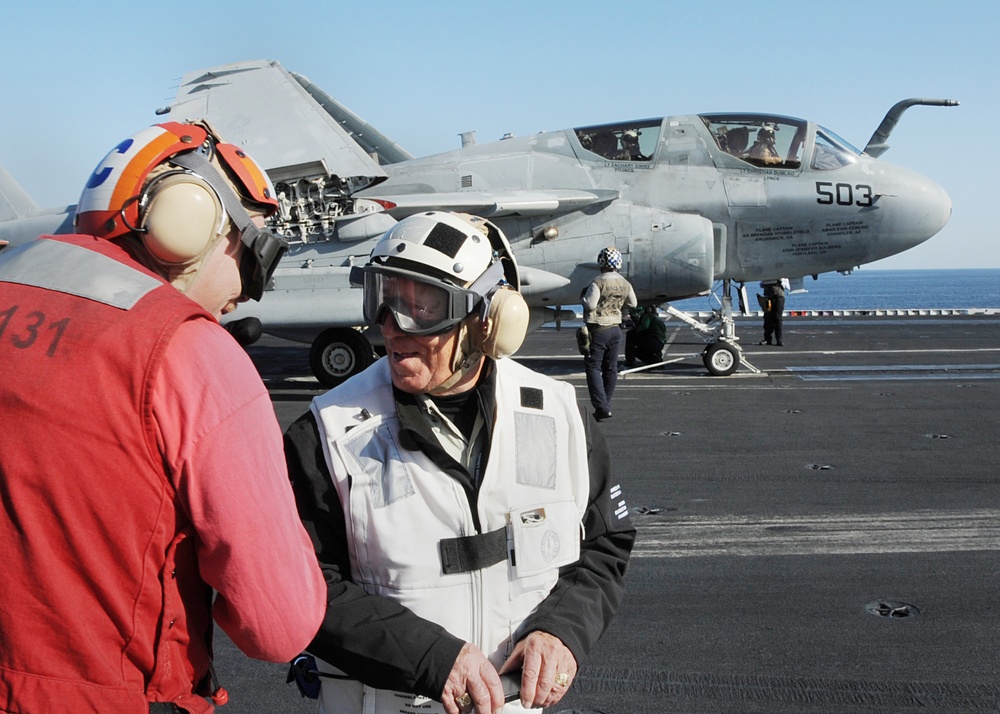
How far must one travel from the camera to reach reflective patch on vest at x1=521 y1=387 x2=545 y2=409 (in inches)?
88.1

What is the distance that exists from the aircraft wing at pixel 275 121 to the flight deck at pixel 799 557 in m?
4.01

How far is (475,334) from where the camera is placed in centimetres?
230

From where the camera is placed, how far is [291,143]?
46.8 feet

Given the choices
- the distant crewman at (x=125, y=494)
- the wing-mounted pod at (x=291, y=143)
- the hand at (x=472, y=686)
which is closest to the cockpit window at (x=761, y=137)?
the wing-mounted pod at (x=291, y=143)

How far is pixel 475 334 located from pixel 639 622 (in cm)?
295

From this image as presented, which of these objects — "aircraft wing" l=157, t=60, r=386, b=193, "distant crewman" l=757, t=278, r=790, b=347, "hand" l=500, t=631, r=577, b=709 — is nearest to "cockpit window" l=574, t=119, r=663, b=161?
"aircraft wing" l=157, t=60, r=386, b=193

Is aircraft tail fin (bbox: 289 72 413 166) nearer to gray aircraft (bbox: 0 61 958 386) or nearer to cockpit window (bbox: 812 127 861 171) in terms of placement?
gray aircraft (bbox: 0 61 958 386)

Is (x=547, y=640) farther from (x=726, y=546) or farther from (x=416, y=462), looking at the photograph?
(x=726, y=546)

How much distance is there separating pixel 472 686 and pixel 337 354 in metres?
11.6

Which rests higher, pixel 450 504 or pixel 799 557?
pixel 450 504

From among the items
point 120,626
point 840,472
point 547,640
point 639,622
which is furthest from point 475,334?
point 840,472

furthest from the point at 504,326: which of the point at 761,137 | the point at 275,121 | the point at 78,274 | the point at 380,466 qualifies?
the point at 275,121

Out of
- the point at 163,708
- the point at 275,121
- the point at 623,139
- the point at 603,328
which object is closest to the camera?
the point at 163,708

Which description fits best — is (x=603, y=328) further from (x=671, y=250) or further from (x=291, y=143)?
(x=291, y=143)
